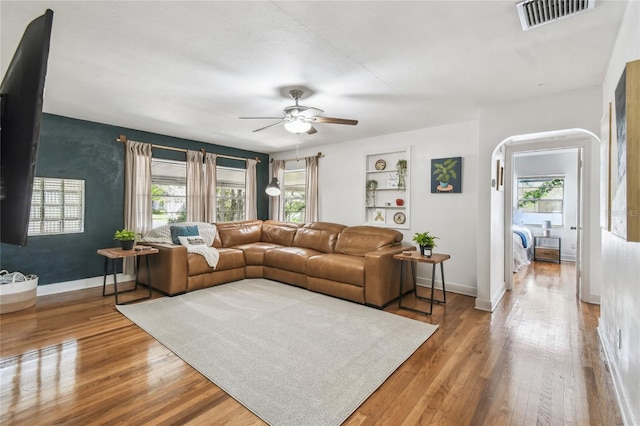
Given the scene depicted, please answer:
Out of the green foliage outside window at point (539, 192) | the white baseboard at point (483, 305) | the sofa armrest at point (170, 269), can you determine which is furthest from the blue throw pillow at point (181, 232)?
the green foliage outside window at point (539, 192)

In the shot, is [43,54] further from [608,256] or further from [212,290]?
[212,290]

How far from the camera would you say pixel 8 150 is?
84 centimetres

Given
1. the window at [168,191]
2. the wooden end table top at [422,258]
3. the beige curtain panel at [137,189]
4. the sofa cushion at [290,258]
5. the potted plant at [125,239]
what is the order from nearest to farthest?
the wooden end table top at [422,258] → the potted plant at [125,239] → the sofa cushion at [290,258] → the beige curtain panel at [137,189] → the window at [168,191]

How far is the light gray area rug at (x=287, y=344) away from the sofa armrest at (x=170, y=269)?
0.18m

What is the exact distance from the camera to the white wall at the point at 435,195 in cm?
440

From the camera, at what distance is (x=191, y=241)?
474 centimetres

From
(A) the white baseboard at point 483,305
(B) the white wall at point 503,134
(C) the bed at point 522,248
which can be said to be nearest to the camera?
(B) the white wall at point 503,134

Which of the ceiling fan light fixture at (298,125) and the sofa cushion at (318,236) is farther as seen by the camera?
the sofa cushion at (318,236)

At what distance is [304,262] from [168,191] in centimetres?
292

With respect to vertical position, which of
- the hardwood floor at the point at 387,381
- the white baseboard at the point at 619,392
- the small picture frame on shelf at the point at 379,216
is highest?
the small picture frame on shelf at the point at 379,216

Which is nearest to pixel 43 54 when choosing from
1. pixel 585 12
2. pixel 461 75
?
pixel 585 12

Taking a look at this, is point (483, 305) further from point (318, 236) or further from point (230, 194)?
point (230, 194)

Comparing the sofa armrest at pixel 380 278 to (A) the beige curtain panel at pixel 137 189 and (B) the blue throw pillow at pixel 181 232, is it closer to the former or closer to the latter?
(B) the blue throw pillow at pixel 181 232

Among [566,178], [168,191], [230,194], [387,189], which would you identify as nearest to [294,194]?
[230,194]
